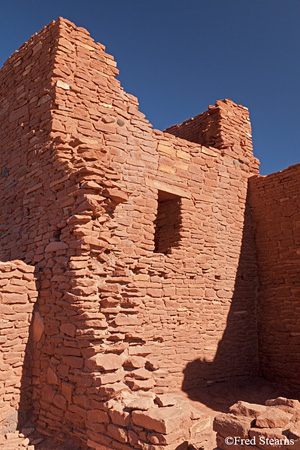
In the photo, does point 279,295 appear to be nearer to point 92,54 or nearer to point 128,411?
point 128,411

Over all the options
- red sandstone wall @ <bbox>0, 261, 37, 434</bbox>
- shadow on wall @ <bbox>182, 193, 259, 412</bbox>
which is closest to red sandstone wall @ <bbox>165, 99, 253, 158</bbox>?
shadow on wall @ <bbox>182, 193, 259, 412</bbox>

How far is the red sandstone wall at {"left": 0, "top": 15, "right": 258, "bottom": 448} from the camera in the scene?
448 cm

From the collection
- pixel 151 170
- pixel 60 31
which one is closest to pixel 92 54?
pixel 60 31

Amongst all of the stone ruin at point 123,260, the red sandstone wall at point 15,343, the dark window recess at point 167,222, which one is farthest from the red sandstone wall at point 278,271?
the red sandstone wall at point 15,343

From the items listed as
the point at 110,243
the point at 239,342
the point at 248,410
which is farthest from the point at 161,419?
the point at 239,342

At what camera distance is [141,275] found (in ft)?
22.0

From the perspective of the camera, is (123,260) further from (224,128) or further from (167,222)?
(224,128)

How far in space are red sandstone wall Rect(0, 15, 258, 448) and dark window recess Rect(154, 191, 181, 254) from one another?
0.58 feet

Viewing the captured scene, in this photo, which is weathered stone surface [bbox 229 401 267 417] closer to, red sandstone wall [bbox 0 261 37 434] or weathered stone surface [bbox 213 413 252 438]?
weathered stone surface [bbox 213 413 252 438]

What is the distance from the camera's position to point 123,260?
6.44 m

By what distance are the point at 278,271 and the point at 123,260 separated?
425 centimetres

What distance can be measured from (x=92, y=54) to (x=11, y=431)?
6.38m

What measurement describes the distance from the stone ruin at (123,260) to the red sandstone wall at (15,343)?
2 centimetres

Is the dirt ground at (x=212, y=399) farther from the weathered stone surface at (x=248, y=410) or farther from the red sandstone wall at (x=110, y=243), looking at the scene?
the weathered stone surface at (x=248, y=410)
